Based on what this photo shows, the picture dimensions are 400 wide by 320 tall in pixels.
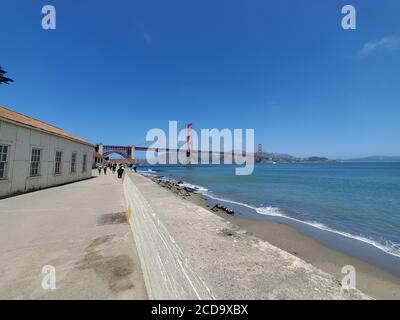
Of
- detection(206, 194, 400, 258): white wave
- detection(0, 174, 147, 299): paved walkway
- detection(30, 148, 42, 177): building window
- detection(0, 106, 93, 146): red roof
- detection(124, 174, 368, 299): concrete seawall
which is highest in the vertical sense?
detection(0, 106, 93, 146): red roof

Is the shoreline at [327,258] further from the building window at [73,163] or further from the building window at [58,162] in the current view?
the building window at [73,163]

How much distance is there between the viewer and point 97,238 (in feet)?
16.6

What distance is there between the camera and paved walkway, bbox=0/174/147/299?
2969 mm

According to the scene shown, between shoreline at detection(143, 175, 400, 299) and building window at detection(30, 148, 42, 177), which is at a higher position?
building window at detection(30, 148, 42, 177)

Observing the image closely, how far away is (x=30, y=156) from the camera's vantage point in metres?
11.2

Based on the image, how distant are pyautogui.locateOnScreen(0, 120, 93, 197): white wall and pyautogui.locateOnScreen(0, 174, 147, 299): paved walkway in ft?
11.2

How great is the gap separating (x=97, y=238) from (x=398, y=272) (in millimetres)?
7305

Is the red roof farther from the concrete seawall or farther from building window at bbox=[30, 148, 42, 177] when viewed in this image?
the concrete seawall

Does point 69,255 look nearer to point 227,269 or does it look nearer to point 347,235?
point 227,269

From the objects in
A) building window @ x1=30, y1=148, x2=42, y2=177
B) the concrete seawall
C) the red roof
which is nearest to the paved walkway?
the concrete seawall

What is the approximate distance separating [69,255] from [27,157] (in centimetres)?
936

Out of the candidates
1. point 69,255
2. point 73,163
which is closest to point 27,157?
point 73,163

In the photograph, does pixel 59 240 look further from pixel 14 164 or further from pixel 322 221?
pixel 322 221
